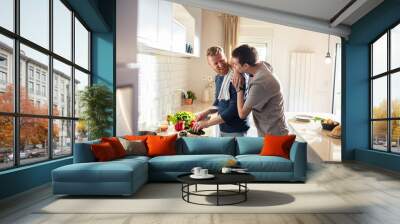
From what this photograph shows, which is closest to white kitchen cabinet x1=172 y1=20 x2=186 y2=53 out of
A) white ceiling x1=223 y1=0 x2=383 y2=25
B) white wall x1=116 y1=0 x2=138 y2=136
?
white wall x1=116 y1=0 x2=138 y2=136

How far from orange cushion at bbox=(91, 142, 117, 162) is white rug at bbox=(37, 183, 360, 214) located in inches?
27.6

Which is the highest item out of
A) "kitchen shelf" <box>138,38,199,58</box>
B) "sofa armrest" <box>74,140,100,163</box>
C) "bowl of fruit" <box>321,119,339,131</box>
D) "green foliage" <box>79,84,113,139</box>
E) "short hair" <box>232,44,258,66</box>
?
"kitchen shelf" <box>138,38,199,58</box>

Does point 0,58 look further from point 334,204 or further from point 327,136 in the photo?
point 327,136

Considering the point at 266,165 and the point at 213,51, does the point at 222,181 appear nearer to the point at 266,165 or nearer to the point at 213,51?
the point at 266,165

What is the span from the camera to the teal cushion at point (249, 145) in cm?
761

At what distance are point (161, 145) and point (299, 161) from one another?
2074 millimetres

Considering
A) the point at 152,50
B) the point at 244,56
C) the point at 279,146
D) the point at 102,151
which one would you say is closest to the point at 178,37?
the point at 152,50

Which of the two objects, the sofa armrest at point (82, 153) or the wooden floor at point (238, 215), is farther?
the sofa armrest at point (82, 153)

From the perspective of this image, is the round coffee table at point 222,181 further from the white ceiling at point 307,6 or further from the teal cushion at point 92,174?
the white ceiling at point 307,6

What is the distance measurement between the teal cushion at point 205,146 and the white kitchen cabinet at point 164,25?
11.4 feet

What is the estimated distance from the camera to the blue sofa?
5.57m

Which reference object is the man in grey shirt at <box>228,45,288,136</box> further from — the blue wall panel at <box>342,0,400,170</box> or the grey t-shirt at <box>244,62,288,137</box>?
the blue wall panel at <box>342,0,400,170</box>

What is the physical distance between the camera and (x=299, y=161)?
6.93 m

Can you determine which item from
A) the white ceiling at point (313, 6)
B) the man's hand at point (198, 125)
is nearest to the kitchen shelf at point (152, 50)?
the white ceiling at point (313, 6)
